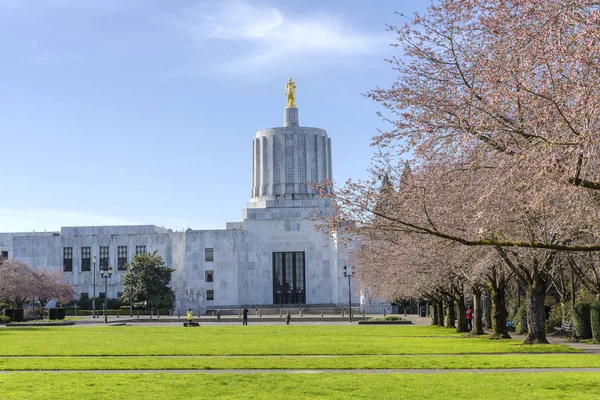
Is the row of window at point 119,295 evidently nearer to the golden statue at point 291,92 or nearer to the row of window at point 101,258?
the row of window at point 101,258

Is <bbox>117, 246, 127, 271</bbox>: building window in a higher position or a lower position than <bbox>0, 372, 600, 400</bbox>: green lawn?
higher

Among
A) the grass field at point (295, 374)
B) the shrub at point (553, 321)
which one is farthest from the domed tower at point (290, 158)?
the grass field at point (295, 374)

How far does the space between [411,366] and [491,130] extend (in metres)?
9.47

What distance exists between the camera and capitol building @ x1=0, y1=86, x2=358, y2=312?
104 m

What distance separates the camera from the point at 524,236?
2631 centimetres

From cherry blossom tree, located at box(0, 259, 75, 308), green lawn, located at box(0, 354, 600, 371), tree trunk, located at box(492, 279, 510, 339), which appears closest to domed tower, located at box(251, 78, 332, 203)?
cherry blossom tree, located at box(0, 259, 75, 308)

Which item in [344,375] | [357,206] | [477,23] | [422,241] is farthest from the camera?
[422,241]

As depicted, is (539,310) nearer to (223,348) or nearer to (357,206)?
(223,348)

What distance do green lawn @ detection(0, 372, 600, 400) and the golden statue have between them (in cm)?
8833

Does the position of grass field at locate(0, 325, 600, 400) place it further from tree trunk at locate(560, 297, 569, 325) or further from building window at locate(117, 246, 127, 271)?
building window at locate(117, 246, 127, 271)

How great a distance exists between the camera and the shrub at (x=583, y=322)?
37.7m

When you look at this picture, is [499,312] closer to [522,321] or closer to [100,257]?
[522,321]

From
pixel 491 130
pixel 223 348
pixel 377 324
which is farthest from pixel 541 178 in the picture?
pixel 377 324

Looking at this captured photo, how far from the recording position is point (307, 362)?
23.9 meters
